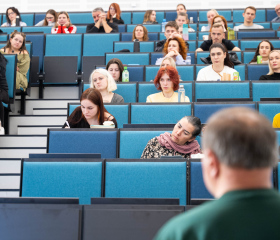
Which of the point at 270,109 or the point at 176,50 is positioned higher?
the point at 176,50

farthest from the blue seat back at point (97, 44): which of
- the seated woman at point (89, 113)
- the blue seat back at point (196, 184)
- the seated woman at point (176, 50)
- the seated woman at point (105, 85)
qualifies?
the blue seat back at point (196, 184)

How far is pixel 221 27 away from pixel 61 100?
6.49 ft

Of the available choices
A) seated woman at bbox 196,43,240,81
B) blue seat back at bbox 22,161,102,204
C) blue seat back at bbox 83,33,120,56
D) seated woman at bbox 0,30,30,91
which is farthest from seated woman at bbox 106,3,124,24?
blue seat back at bbox 22,161,102,204

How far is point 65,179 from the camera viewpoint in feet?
8.47

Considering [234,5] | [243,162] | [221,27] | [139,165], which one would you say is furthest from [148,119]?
[234,5]

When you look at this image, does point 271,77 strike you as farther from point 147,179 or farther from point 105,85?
point 147,179

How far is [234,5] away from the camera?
8.76m

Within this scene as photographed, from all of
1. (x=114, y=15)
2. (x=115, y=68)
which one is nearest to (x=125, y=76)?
(x=115, y=68)

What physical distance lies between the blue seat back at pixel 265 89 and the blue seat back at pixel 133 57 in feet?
4.90

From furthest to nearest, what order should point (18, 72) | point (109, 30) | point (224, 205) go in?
point (109, 30)
point (18, 72)
point (224, 205)

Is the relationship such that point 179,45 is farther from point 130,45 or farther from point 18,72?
point 18,72

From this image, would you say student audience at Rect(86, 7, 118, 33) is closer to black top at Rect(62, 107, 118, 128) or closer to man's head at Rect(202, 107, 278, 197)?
black top at Rect(62, 107, 118, 128)

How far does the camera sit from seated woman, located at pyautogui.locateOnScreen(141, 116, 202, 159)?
2.94 meters

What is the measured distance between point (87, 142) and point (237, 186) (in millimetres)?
2522
